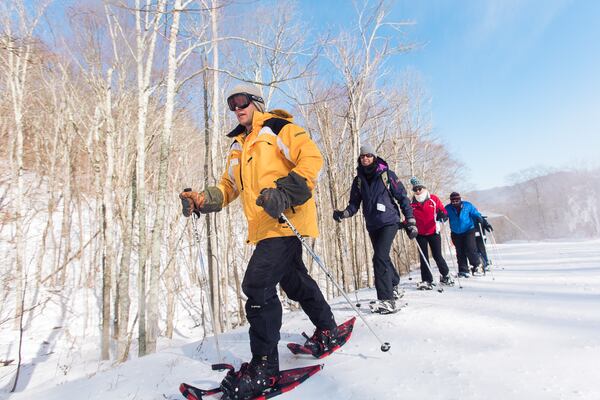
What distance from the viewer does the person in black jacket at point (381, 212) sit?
384cm

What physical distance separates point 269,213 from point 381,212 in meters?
2.24

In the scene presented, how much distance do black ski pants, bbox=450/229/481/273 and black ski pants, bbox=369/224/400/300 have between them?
427 cm

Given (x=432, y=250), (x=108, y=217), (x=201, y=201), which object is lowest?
(x=432, y=250)

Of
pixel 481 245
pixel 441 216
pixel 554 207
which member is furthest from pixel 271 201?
pixel 554 207

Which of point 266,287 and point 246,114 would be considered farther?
point 246,114

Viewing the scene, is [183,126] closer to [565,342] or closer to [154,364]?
[154,364]

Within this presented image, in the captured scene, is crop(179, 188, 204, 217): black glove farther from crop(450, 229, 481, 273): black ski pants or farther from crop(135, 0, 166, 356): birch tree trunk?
crop(450, 229, 481, 273): black ski pants

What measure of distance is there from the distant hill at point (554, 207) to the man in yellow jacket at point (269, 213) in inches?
2009

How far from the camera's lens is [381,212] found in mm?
4023

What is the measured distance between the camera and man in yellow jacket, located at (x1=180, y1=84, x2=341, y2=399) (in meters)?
2.22

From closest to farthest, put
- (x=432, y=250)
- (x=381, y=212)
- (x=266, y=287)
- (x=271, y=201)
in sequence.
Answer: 1. (x=271, y=201)
2. (x=266, y=287)
3. (x=381, y=212)
4. (x=432, y=250)

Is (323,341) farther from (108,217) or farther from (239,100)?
(108,217)

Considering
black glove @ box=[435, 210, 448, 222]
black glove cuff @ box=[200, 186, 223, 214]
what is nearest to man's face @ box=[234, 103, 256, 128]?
black glove cuff @ box=[200, 186, 223, 214]

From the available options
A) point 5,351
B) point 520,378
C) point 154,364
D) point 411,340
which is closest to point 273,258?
point 411,340
